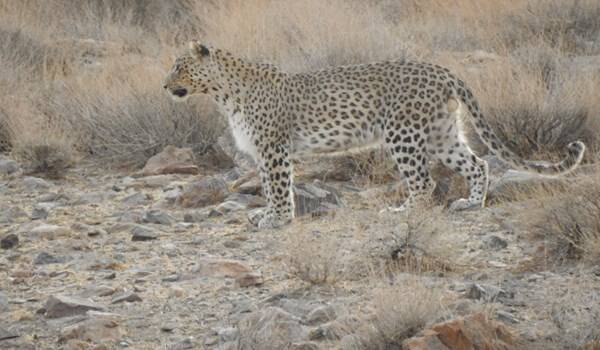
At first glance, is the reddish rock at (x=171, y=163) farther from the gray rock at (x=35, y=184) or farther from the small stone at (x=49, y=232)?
the small stone at (x=49, y=232)

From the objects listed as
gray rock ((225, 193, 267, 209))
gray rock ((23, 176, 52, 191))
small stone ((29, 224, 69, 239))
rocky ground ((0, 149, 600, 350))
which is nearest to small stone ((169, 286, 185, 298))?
rocky ground ((0, 149, 600, 350))

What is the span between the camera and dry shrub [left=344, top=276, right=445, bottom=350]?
5.62 meters

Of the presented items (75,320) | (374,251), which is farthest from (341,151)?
(75,320)

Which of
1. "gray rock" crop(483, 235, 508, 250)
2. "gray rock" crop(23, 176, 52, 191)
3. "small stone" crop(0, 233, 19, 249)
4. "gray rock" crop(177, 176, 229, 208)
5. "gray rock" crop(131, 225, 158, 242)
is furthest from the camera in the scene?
"gray rock" crop(23, 176, 52, 191)

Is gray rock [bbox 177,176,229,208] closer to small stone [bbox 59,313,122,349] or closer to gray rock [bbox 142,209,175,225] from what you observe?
gray rock [bbox 142,209,175,225]

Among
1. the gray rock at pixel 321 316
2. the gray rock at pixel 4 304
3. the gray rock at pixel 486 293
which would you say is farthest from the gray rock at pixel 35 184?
the gray rock at pixel 486 293

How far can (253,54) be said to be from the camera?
14.0 meters

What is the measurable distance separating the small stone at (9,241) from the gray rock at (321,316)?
3.03 m

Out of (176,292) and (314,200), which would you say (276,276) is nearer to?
(176,292)

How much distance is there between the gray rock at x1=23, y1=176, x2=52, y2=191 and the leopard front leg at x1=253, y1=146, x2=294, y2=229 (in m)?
2.54

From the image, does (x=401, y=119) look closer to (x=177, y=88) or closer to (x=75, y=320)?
(x=177, y=88)

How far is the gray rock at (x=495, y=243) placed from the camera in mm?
7820

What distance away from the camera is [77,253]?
823 cm

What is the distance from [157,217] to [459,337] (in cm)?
422
